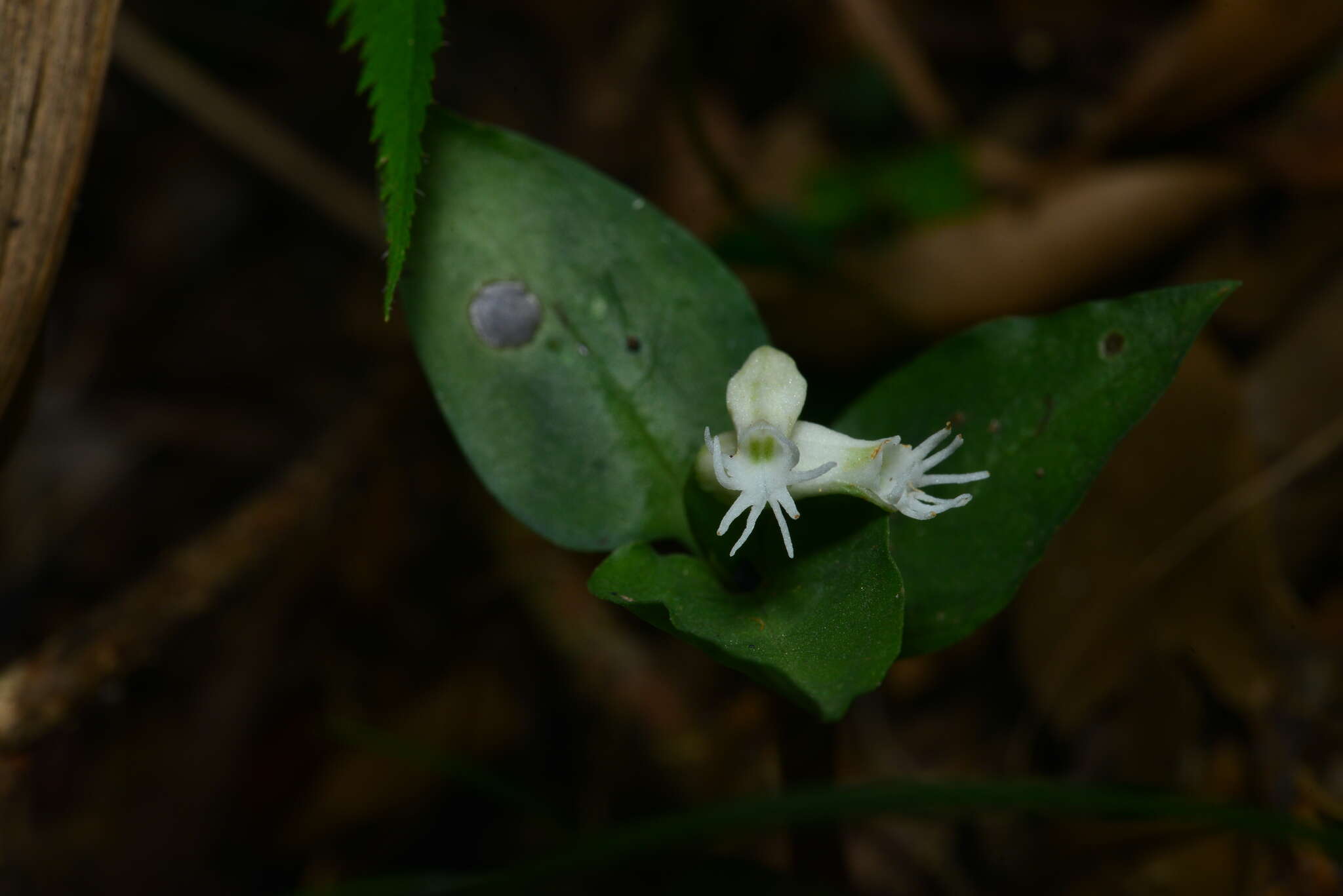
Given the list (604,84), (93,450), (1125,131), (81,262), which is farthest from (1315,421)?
(81,262)

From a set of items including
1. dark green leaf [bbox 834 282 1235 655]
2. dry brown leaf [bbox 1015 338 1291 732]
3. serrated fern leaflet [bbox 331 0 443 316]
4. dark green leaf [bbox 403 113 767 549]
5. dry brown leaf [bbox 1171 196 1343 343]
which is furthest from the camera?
dry brown leaf [bbox 1171 196 1343 343]

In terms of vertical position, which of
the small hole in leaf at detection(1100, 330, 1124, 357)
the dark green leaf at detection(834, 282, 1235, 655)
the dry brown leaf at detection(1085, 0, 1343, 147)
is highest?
the small hole in leaf at detection(1100, 330, 1124, 357)

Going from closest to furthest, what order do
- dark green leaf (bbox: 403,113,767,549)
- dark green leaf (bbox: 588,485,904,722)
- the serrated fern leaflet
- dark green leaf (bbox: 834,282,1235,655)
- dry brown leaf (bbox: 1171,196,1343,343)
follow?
1. dark green leaf (bbox: 588,485,904,722)
2. the serrated fern leaflet
3. dark green leaf (bbox: 834,282,1235,655)
4. dark green leaf (bbox: 403,113,767,549)
5. dry brown leaf (bbox: 1171,196,1343,343)

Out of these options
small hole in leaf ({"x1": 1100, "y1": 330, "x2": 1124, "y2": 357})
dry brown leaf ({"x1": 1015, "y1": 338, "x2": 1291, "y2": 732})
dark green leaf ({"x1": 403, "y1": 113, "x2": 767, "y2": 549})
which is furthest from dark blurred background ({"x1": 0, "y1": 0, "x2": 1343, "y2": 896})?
small hole in leaf ({"x1": 1100, "y1": 330, "x2": 1124, "y2": 357})

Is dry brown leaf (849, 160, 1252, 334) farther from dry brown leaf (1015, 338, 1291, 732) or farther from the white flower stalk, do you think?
the white flower stalk

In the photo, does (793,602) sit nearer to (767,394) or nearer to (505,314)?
(767,394)

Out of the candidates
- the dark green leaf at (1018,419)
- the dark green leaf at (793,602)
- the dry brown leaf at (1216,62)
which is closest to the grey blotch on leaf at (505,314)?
the dark green leaf at (793,602)
